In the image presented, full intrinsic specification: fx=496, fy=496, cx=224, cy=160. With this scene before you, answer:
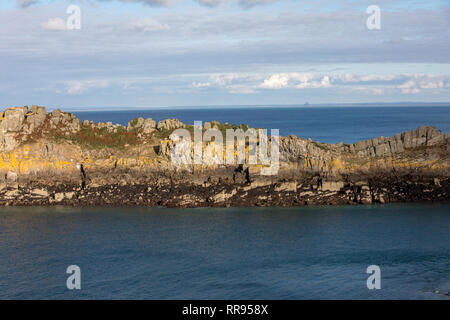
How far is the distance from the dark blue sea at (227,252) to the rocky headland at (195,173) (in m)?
3.13

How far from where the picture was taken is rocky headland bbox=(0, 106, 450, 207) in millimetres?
61062

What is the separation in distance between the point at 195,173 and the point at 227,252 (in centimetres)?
2442

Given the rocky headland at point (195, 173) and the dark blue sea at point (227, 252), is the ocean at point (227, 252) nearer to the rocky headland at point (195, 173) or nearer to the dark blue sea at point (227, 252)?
the dark blue sea at point (227, 252)

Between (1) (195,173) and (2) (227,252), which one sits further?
(1) (195,173)

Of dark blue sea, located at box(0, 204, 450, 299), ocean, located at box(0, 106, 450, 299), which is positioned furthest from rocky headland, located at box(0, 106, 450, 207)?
dark blue sea, located at box(0, 204, 450, 299)

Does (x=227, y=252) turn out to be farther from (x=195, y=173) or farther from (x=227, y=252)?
(x=195, y=173)

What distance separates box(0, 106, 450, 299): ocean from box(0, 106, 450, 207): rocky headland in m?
2.87

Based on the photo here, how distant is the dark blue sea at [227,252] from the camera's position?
3369cm

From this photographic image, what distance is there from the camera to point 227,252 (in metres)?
41.8

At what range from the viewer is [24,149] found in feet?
225

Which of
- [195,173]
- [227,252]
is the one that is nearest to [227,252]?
[227,252]

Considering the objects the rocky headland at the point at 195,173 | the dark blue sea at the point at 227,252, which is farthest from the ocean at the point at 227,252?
the rocky headland at the point at 195,173
